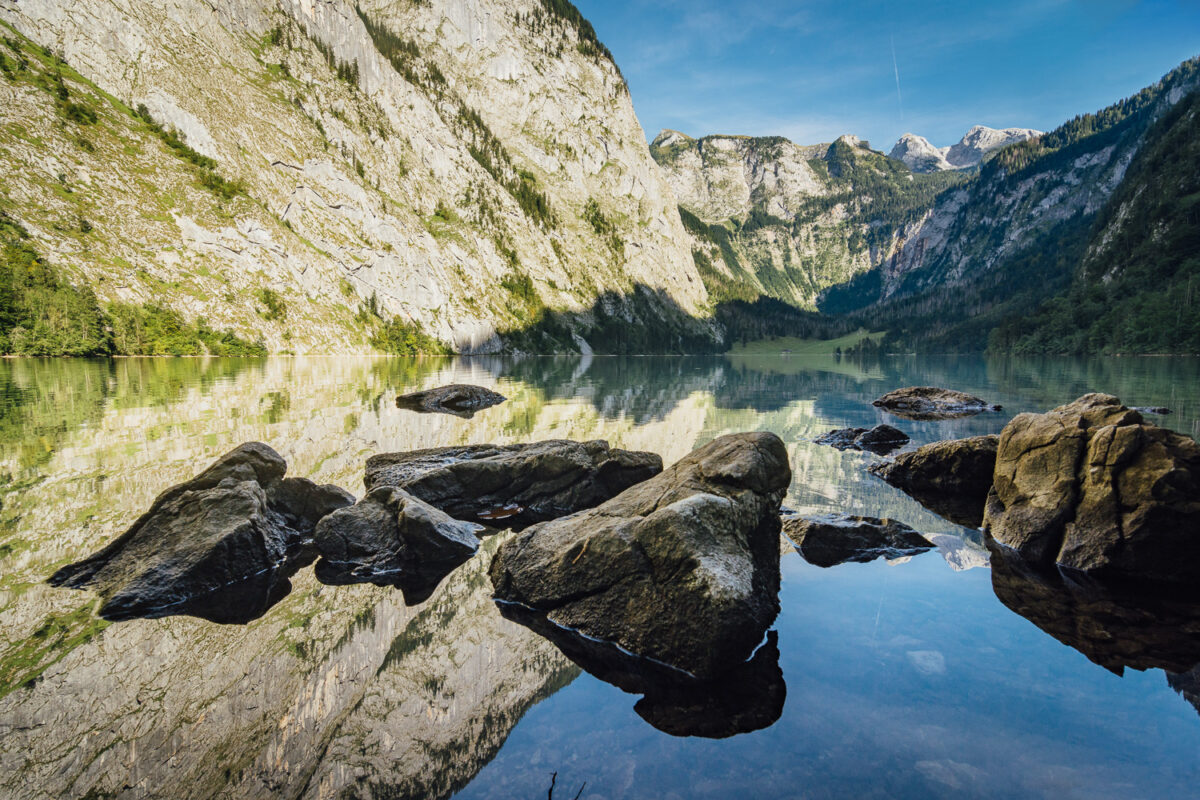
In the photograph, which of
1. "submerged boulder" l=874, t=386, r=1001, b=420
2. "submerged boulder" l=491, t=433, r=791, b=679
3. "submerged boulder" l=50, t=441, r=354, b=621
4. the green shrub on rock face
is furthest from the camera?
the green shrub on rock face

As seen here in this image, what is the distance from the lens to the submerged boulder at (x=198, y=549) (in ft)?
29.2

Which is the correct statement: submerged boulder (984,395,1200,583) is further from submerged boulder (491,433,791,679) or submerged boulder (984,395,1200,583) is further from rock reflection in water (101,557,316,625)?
rock reflection in water (101,557,316,625)

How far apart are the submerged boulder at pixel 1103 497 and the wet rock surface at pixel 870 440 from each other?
10.3 metres

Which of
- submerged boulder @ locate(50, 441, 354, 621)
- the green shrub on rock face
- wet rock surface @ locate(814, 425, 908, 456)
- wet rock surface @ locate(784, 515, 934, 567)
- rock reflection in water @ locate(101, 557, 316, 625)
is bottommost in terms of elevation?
wet rock surface @ locate(814, 425, 908, 456)

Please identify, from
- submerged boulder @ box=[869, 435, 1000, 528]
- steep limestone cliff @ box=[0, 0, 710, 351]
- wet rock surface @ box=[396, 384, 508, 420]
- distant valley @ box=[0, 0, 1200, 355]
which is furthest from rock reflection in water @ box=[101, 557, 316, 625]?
steep limestone cliff @ box=[0, 0, 710, 351]

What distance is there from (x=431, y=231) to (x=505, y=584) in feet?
509

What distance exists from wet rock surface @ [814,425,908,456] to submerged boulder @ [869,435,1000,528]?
18.3 feet

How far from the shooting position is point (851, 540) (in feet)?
38.7

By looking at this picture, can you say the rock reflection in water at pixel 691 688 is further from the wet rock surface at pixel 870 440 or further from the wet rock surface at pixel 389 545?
the wet rock surface at pixel 870 440

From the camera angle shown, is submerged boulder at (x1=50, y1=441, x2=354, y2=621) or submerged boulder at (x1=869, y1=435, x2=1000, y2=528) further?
submerged boulder at (x1=869, y1=435, x2=1000, y2=528)

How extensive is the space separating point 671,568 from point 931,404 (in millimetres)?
33989

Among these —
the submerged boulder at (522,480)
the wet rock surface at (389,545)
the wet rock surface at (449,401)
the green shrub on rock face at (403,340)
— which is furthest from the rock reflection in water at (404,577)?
the green shrub on rock face at (403,340)

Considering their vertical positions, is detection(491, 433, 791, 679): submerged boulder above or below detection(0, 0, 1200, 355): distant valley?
below

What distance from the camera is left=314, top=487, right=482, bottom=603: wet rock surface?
10.4 metres
